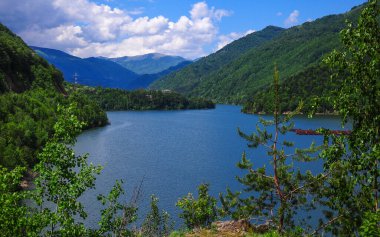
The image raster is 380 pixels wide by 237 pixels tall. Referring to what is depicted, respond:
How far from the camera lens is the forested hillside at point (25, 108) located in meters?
85.4

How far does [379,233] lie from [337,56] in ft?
24.7

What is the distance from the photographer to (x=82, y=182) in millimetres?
19391

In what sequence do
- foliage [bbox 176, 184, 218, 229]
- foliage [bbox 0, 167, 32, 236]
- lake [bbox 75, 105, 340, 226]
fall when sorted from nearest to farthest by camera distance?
foliage [bbox 0, 167, 32, 236], foliage [bbox 176, 184, 218, 229], lake [bbox 75, 105, 340, 226]

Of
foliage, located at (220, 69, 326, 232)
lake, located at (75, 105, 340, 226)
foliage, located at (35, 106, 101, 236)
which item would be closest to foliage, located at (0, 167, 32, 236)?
foliage, located at (35, 106, 101, 236)

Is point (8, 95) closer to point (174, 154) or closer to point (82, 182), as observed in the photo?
point (174, 154)

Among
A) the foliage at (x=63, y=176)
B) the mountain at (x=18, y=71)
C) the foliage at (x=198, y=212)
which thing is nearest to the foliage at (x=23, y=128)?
the mountain at (x=18, y=71)

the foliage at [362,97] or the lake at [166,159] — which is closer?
the foliage at [362,97]

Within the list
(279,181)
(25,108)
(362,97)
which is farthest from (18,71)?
(362,97)

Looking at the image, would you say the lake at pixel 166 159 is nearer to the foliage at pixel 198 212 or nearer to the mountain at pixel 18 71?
the foliage at pixel 198 212

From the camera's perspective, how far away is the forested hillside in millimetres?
85363

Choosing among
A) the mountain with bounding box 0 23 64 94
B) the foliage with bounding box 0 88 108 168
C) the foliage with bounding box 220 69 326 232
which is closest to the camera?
the foliage with bounding box 220 69 326 232

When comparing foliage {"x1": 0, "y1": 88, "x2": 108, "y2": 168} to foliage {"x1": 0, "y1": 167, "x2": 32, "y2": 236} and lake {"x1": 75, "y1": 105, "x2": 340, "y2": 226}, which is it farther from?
foliage {"x1": 0, "y1": 167, "x2": 32, "y2": 236}

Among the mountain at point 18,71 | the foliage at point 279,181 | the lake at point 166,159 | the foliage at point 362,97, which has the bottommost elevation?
the lake at point 166,159

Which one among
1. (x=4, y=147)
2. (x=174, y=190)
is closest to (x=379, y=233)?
(x=174, y=190)
